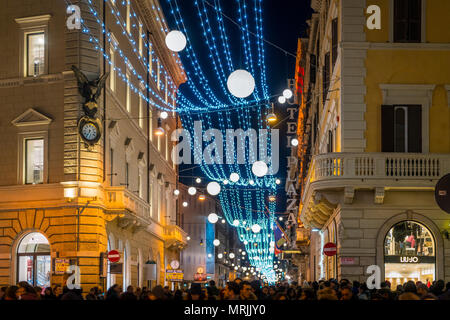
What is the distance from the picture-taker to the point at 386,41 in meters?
23.7

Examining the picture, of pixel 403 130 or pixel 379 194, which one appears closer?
pixel 379 194

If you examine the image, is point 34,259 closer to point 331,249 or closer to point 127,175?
Answer: point 127,175

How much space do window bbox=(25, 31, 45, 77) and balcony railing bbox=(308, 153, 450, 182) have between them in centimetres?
1341

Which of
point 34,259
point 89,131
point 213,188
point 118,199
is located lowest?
point 34,259

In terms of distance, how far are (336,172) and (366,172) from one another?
35.4 inches

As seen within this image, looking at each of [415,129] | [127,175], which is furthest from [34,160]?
[415,129]

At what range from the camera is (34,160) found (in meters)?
30.2

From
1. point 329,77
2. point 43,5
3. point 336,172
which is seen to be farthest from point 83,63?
point 336,172

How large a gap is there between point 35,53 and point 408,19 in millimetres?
15018

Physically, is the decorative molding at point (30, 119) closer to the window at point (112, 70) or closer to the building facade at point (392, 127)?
the window at point (112, 70)

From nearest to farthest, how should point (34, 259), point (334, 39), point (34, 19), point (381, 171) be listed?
1. point (381, 171)
2. point (334, 39)
3. point (34, 259)
4. point (34, 19)

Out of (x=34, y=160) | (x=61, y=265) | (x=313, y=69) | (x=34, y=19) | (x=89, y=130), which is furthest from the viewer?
(x=313, y=69)

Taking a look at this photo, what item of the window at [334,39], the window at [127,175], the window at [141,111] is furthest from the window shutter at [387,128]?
the window at [141,111]

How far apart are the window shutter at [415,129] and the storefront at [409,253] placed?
7.64 feet
